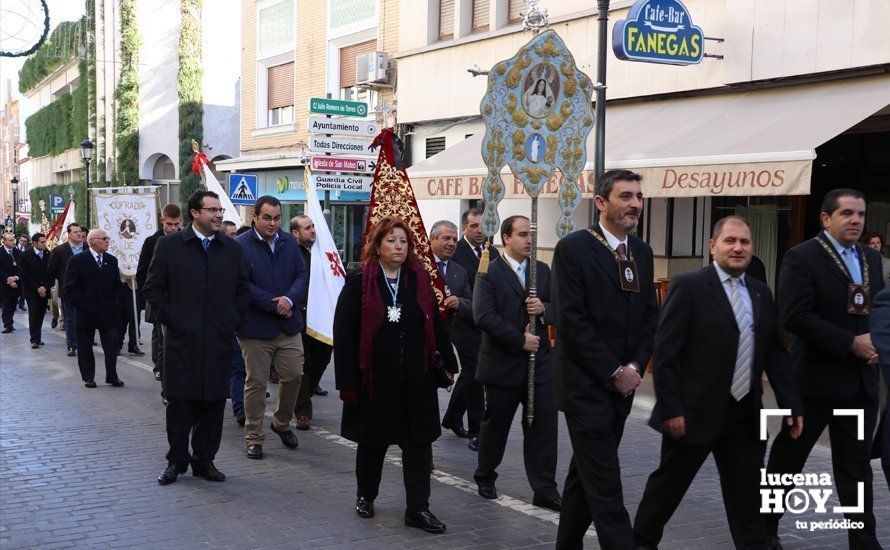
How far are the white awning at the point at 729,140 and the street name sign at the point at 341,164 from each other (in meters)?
1.46

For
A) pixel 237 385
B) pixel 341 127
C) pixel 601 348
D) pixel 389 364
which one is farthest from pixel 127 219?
pixel 601 348

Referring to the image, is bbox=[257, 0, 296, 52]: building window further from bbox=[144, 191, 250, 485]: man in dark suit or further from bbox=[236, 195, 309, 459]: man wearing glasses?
bbox=[144, 191, 250, 485]: man in dark suit

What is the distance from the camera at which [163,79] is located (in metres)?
33.9

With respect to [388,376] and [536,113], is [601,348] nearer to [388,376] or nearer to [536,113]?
[388,376]

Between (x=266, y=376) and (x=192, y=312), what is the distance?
47.2 inches

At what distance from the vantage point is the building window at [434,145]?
731 inches

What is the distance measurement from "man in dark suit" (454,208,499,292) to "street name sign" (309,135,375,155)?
6155mm

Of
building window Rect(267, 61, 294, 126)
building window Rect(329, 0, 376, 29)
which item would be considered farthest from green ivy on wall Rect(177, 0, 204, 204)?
building window Rect(329, 0, 376, 29)

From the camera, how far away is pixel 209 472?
7121 millimetres

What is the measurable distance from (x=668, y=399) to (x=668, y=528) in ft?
4.88

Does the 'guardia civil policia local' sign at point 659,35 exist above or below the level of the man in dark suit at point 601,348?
above

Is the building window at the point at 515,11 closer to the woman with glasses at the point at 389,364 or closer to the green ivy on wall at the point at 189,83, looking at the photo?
the woman with glasses at the point at 389,364

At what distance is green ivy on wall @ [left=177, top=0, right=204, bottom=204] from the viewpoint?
3225cm

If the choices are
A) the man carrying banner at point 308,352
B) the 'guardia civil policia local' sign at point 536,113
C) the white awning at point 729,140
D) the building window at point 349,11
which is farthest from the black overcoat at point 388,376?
the building window at point 349,11
